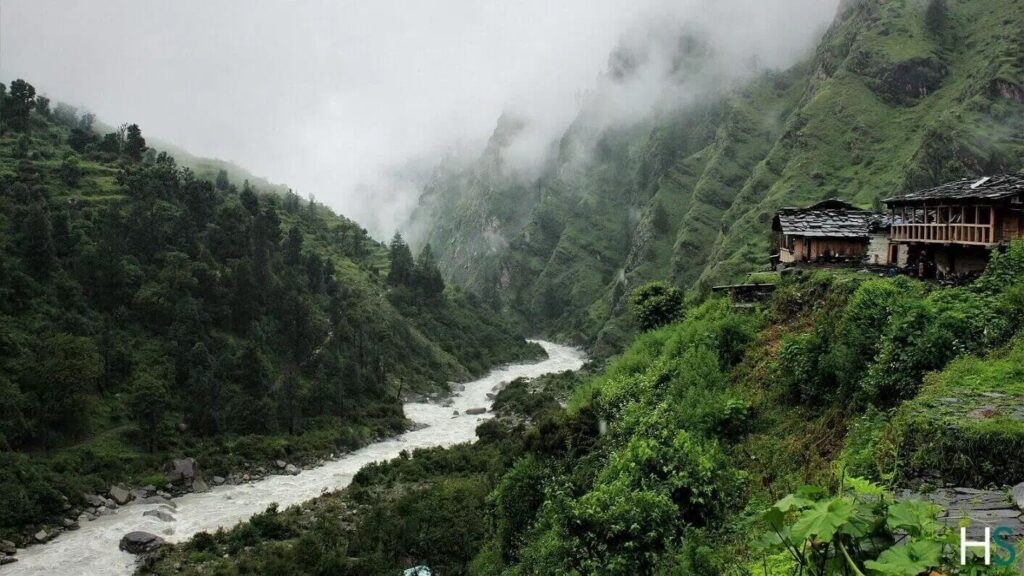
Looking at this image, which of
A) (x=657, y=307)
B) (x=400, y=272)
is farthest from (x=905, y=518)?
(x=400, y=272)

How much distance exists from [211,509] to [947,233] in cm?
4930

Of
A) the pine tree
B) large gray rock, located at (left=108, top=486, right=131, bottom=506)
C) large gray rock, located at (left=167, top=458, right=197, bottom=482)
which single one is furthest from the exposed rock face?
large gray rock, located at (left=108, top=486, right=131, bottom=506)

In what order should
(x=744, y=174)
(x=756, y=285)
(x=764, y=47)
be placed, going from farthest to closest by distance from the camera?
(x=764, y=47) → (x=744, y=174) → (x=756, y=285)

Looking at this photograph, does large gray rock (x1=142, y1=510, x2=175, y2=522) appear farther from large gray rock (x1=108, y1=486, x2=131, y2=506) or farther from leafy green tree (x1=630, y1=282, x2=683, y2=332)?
leafy green tree (x1=630, y1=282, x2=683, y2=332)

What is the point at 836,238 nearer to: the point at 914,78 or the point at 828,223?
the point at 828,223

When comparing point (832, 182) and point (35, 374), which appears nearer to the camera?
point (35, 374)

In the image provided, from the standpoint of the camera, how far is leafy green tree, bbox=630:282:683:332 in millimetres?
30812

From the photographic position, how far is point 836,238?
3062cm

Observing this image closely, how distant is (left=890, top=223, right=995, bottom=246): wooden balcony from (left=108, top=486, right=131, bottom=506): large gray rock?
5263 centimetres

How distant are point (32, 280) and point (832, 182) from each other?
110985 millimetres

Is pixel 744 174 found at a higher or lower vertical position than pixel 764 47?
lower

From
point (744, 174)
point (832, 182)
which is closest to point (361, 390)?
point (832, 182)

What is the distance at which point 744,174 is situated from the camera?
14688cm

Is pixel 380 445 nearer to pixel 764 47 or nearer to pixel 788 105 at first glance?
pixel 788 105
